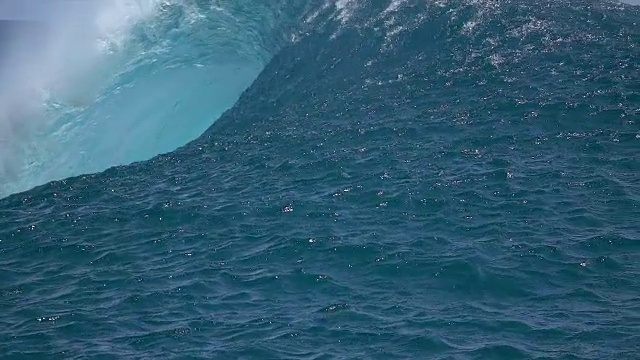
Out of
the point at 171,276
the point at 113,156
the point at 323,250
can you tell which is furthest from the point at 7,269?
the point at 113,156

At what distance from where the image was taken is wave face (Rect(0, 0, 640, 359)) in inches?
560

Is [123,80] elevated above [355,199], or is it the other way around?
[123,80]

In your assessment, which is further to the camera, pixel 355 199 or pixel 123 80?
pixel 123 80

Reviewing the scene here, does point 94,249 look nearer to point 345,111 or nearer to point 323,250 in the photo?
point 323,250

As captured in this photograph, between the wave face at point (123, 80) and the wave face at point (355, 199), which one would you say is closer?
the wave face at point (355, 199)

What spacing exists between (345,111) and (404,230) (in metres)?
8.61

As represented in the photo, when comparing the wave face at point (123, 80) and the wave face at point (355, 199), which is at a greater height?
the wave face at point (123, 80)

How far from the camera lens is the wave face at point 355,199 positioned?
14.2 metres

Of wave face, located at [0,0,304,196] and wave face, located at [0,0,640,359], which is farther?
wave face, located at [0,0,304,196]

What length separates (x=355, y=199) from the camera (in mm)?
20266

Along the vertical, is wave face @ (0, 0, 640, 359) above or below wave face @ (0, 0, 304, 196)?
below

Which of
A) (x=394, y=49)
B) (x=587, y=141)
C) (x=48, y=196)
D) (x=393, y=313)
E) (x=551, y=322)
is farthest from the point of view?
(x=394, y=49)

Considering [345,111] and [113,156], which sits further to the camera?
[113,156]

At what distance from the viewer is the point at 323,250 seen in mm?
17594
